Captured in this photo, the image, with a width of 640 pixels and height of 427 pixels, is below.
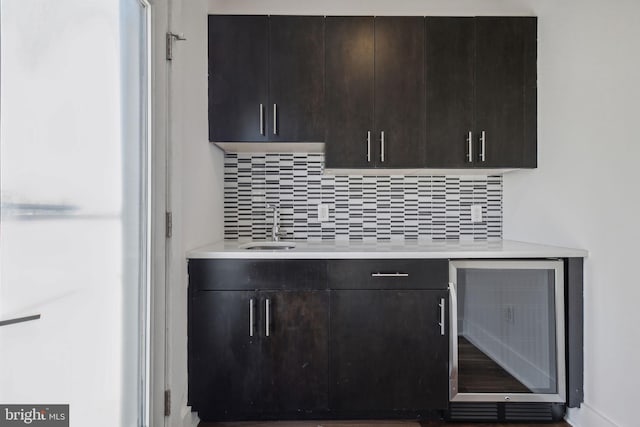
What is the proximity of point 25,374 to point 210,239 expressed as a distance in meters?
1.38

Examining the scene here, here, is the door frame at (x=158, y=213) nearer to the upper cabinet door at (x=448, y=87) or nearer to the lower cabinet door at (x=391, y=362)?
the lower cabinet door at (x=391, y=362)

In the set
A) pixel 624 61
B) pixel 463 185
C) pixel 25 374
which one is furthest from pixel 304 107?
pixel 25 374

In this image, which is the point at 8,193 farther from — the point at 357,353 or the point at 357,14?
the point at 357,14

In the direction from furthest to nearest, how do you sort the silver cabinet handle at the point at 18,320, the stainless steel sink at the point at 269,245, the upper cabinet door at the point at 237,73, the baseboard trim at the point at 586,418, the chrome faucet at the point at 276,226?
the chrome faucet at the point at 276,226, the stainless steel sink at the point at 269,245, the upper cabinet door at the point at 237,73, the baseboard trim at the point at 586,418, the silver cabinet handle at the point at 18,320

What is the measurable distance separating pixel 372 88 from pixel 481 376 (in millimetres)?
1788

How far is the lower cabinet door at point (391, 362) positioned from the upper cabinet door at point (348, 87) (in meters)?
0.99

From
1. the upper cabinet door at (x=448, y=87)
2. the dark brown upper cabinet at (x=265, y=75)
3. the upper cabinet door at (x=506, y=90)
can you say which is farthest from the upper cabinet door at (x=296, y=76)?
the upper cabinet door at (x=506, y=90)

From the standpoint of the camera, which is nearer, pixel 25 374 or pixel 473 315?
pixel 25 374

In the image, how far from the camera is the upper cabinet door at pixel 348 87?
Answer: 225cm

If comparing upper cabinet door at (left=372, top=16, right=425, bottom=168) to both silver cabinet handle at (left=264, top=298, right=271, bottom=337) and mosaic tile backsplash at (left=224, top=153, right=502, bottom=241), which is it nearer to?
mosaic tile backsplash at (left=224, top=153, right=502, bottom=241)

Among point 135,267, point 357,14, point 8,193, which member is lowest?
point 135,267

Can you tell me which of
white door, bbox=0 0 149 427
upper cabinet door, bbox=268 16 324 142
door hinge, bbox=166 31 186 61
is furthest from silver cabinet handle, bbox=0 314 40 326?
upper cabinet door, bbox=268 16 324 142

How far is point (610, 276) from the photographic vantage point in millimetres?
1768

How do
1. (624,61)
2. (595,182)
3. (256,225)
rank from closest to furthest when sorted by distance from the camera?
(624,61) → (595,182) → (256,225)
